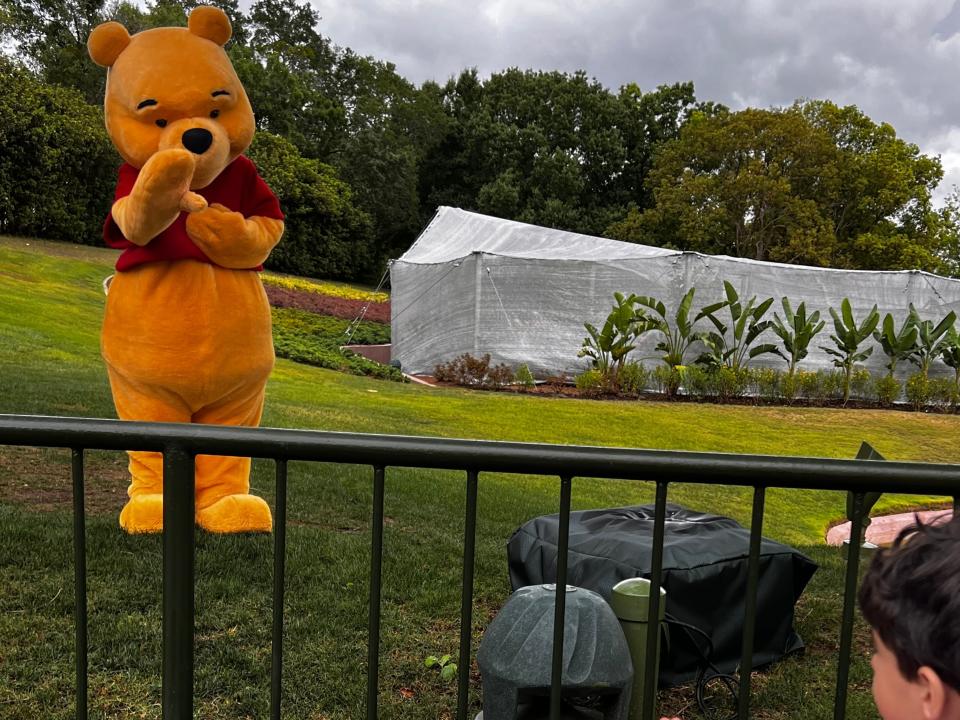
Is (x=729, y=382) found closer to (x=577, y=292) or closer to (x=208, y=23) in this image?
(x=577, y=292)

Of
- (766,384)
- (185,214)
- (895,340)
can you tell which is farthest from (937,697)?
(895,340)

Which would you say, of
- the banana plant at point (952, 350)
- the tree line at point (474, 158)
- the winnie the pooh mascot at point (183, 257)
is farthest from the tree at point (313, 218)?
the winnie the pooh mascot at point (183, 257)

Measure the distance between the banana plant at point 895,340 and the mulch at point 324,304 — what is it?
13.5 m

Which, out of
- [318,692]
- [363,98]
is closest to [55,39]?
[363,98]

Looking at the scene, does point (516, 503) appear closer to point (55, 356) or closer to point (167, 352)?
point (167, 352)

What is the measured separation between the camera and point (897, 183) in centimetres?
2847

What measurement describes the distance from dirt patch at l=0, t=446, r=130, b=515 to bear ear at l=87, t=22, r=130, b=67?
215 centimetres

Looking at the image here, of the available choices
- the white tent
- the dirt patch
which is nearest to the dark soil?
the white tent

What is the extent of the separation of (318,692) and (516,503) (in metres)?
3.41

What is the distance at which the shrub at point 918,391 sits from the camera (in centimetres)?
1492

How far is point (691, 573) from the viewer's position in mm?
3230

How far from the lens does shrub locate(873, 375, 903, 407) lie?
48.9 feet

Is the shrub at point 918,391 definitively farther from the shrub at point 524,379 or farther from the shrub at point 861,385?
the shrub at point 524,379

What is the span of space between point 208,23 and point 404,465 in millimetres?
3578
